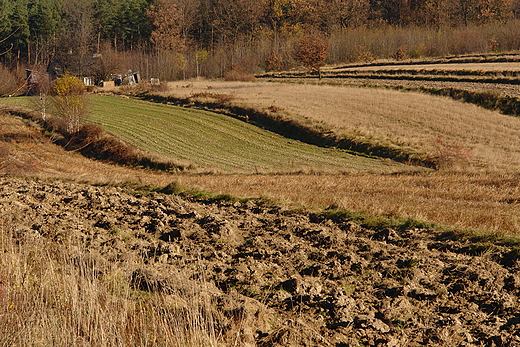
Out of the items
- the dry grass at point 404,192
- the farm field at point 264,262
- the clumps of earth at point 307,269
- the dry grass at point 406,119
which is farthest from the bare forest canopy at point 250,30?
the clumps of earth at point 307,269

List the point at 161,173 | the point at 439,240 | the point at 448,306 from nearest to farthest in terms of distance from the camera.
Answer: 1. the point at 448,306
2. the point at 439,240
3. the point at 161,173

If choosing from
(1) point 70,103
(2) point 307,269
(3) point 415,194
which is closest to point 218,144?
(1) point 70,103

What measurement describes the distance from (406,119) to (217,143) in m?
15.2

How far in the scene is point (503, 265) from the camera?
818 centimetres

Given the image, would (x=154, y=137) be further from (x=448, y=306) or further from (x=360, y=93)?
(x=448, y=306)

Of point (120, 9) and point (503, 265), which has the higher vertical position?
point (120, 9)

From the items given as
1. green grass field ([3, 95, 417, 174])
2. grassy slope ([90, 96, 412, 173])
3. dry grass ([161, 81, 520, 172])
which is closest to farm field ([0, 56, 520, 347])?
green grass field ([3, 95, 417, 174])

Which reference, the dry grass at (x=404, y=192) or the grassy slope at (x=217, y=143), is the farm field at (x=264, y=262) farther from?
the grassy slope at (x=217, y=143)

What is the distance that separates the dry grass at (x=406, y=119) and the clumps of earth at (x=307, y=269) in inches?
641

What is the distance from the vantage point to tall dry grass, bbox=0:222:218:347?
18.2 feet

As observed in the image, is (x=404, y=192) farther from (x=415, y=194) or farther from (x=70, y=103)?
(x=70, y=103)

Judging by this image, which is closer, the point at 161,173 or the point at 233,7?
the point at 161,173

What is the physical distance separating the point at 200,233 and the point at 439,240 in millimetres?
4973

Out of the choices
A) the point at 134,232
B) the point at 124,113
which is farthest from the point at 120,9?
the point at 134,232
